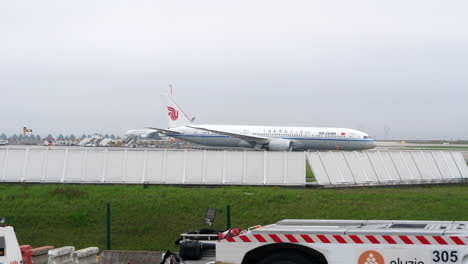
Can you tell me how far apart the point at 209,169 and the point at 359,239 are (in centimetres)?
1890

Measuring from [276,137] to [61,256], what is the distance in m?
45.2

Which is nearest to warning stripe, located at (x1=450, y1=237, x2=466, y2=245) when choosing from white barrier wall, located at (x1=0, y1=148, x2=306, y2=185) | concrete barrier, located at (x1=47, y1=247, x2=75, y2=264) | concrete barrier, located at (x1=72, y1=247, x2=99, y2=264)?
concrete barrier, located at (x1=47, y1=247, x2=75, y2=264)

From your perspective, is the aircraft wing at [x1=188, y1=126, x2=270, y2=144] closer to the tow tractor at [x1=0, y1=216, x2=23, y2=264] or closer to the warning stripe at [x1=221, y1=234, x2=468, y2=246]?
the tow tractor at [x1=0, y1=216, x2=23, y2=264]

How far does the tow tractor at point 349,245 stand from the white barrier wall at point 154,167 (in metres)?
17.6

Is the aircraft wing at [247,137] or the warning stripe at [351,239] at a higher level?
the aircraft wing at [247,137]

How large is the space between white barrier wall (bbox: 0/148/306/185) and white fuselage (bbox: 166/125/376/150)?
28.2 meters

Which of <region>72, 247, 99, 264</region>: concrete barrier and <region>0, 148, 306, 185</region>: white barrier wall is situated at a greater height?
<region>0, 148, 306, 185</region>: white barrier wall

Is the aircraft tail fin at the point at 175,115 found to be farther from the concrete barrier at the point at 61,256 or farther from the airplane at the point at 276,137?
the concrete barrier at the point at 61,256

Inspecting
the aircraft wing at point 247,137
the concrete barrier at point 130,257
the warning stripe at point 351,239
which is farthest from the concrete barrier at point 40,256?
the aircraft wing at point 247,137

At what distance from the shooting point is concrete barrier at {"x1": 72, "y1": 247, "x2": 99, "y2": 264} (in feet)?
38.9

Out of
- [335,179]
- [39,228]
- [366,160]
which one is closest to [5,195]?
[39,228]

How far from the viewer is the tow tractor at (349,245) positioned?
7188mm

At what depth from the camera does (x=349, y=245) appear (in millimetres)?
7418

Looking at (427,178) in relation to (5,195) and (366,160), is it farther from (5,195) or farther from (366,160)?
(5,195)
